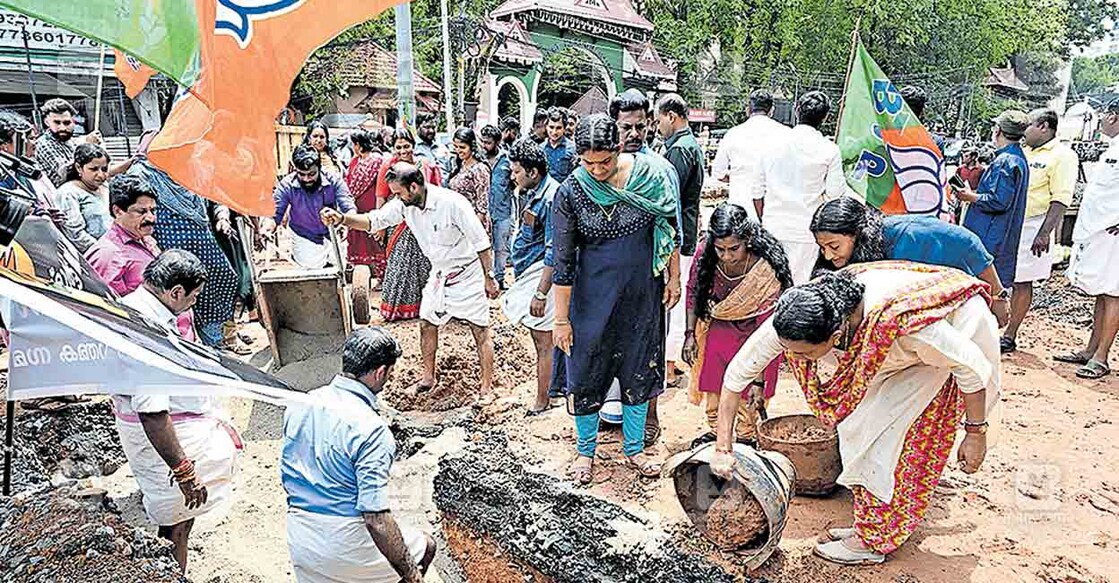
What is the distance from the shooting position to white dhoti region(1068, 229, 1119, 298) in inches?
194

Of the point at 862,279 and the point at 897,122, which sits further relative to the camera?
the point at 897,122

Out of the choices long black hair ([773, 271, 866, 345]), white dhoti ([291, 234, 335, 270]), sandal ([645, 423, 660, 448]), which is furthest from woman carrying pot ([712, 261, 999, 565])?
white dhoti ([291, 234, 335, 270])

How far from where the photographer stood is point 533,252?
4684mm

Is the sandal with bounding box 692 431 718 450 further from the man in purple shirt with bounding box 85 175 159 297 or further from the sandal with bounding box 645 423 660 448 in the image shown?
the man in purple shirt with bounding box 85 175 159 297

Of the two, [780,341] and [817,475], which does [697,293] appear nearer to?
[817,475]

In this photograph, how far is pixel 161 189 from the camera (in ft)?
16.1

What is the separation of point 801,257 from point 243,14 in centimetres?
368

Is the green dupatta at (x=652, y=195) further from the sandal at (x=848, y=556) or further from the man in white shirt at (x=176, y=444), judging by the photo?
the man in white shirt at (x=176, y=444)

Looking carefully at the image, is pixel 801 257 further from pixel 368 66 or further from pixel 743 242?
pixel 368 66

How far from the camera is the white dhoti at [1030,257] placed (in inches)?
219

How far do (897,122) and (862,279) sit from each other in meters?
2.68

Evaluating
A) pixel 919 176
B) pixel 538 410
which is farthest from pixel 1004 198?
pixel 538 410

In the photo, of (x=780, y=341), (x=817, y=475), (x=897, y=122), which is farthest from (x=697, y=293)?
(x=897, y=122)

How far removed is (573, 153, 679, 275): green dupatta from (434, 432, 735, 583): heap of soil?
43.8 inches
